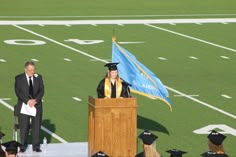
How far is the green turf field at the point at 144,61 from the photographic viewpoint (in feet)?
87.6

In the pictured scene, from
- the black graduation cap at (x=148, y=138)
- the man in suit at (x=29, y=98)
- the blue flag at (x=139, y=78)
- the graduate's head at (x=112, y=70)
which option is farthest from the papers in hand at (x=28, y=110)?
the black graduation cap at (x=148, y=138)

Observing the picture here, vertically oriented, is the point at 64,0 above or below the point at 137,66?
below

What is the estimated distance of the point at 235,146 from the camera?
2452cm

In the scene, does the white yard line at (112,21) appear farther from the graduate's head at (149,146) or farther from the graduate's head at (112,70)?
the graduate's head at (149,146)

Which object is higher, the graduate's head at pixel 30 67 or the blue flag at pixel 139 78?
the graduate's head at pixel 30 67

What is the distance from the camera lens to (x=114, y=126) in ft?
70.8

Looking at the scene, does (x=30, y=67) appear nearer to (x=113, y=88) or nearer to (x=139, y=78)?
(x=113, y=88)

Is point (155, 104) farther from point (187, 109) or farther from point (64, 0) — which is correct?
point (64, 0)

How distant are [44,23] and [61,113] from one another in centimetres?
1627

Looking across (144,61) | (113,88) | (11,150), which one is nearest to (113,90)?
(113,88)

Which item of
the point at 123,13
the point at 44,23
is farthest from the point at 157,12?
the point at 44,23

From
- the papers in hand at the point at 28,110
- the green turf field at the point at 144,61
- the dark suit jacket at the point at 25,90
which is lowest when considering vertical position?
the green turf field at the point at 144,61

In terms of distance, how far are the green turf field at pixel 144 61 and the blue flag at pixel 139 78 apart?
1239mm

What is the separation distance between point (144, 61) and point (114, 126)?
14283 millimetres
